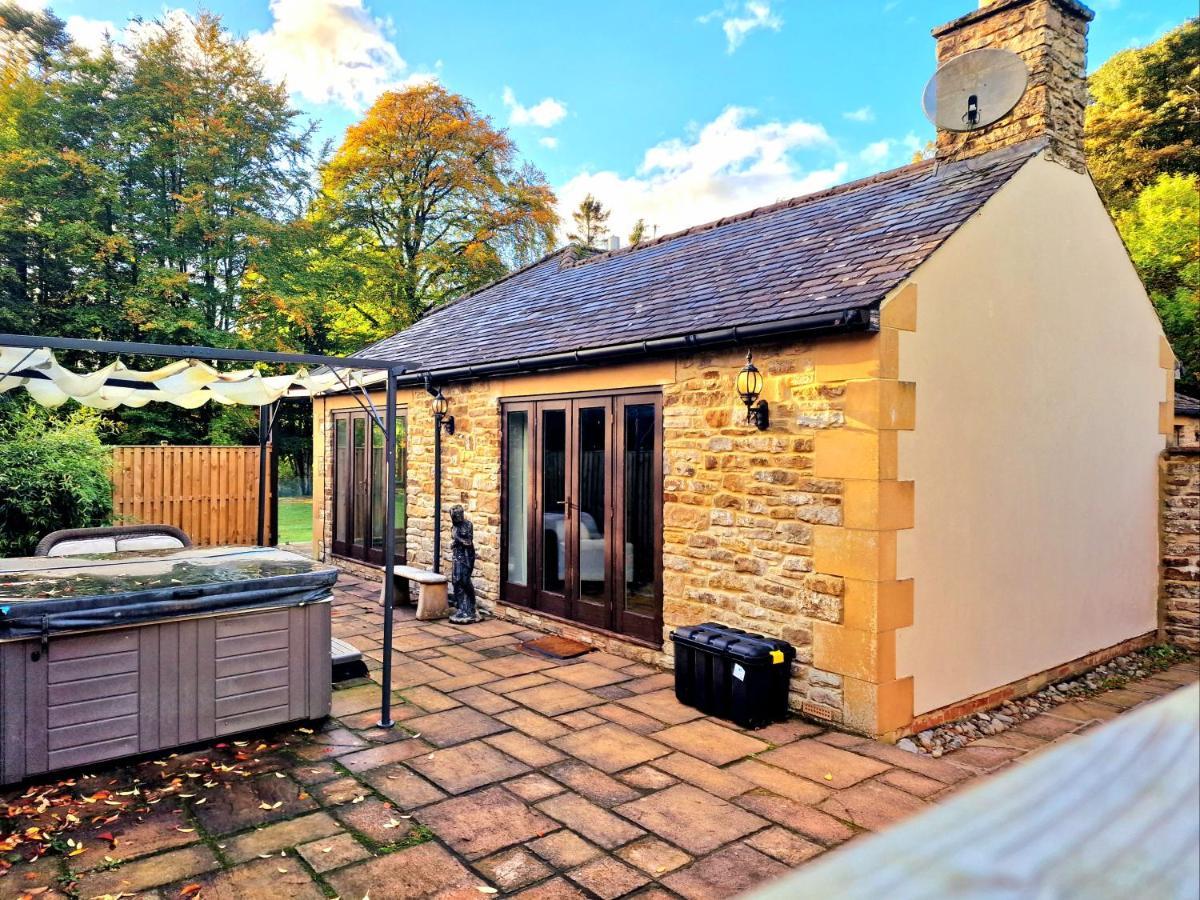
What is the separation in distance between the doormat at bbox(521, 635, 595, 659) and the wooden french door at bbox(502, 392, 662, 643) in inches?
9.3

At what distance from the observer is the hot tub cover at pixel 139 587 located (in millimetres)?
4250

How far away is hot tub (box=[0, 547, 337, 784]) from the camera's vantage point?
4219 mm

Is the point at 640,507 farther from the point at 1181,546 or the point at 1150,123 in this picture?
the point at 1150,123

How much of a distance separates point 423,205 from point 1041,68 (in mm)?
17223

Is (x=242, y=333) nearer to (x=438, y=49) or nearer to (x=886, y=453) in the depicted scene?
(x=438, y=49)

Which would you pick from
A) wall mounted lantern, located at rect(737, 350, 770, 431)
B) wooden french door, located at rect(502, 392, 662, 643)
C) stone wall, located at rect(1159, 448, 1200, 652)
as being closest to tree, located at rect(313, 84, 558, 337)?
wooden french door, located at rect(502, 392, 662, 643)

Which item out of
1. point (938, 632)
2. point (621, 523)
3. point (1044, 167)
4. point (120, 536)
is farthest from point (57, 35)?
point (938, 632)

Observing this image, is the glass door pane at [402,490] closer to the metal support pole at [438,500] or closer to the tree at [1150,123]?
the metal support pole at [438,500]

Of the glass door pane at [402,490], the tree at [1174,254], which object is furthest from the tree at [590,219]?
the glass door pane at [402,490]

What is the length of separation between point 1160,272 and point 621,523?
1364 centimetres

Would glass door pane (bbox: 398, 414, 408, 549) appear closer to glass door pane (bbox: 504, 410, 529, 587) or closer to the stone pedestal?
the stone pedestal

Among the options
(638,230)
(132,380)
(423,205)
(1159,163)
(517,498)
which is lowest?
(517,498)

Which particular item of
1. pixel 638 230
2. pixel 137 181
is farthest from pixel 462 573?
pixel 638 230

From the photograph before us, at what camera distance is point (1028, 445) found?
6383 millimetres
